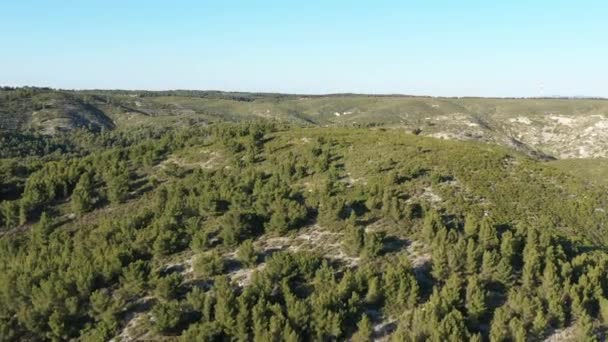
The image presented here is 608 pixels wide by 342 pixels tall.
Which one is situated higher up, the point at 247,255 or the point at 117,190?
the point at 117,190

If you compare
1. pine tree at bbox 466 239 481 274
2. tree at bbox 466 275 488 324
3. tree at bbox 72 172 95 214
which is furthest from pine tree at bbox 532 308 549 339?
tree at bbox 72 172 95 214

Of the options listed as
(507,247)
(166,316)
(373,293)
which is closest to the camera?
(166,316)

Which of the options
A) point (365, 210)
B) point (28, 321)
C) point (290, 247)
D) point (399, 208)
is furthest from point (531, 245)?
point (28, 321)

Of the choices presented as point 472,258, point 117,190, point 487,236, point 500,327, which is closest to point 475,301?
point 500,327

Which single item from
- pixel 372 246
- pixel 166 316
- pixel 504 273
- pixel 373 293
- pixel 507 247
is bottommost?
pixel 166 316

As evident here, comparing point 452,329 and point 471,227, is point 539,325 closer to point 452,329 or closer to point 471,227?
point 452,329

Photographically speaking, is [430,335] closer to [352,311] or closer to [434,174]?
[352,311]

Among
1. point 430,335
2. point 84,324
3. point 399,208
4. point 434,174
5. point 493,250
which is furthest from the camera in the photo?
point 434,174

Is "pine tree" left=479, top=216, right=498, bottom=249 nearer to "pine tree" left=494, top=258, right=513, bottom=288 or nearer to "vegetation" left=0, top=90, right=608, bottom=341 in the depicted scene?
"vegetation" left=0, top=90, right=608, bottom=341
